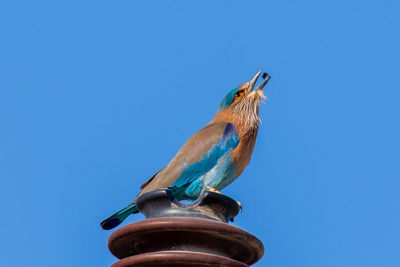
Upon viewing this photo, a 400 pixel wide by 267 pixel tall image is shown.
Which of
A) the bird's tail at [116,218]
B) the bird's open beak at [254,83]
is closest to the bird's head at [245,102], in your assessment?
the bird's open beak at [254,83]

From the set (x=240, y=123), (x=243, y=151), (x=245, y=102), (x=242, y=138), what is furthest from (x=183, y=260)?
(x=245, y=102)

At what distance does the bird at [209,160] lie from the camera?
7.08 m

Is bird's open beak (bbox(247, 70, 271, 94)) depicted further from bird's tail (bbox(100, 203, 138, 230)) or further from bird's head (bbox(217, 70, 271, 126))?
bird's tail (bbox(100, 203, 138, 230))

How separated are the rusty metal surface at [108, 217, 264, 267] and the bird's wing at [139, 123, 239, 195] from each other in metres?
2.81

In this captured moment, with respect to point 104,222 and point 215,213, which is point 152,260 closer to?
point 215,213

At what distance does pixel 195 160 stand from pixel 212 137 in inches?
17.7

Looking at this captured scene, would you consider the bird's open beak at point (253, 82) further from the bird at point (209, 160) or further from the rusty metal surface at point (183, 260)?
the rusty metal surface at point (183, 260)

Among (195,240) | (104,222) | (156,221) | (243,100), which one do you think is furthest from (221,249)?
(243,100)

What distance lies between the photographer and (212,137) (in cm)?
759

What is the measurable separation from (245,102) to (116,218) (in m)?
3.01

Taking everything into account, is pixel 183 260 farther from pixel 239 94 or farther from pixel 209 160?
pixel 239 94

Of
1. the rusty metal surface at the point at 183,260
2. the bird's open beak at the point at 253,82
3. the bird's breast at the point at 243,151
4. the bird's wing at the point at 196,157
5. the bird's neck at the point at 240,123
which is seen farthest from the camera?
the bird's open beak at the point at 253,82

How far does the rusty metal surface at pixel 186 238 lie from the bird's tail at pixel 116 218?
212 cm

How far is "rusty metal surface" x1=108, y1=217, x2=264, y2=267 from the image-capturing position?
3895mm
